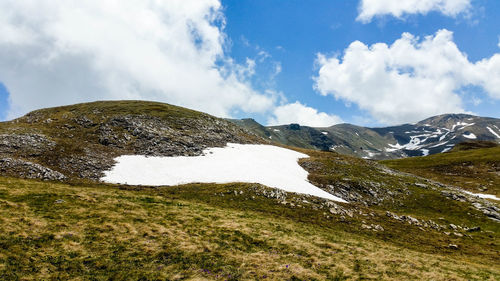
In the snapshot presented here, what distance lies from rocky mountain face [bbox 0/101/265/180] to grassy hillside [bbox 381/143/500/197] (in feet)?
269

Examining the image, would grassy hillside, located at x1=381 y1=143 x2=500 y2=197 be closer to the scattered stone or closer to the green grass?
the green grass

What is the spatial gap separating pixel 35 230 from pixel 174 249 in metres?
11.5

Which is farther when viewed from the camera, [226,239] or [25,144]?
[25,144]

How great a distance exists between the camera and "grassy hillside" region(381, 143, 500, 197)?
8039 centimetres

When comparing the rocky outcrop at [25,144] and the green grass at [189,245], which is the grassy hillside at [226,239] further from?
the rocky outcrop at [25,144]

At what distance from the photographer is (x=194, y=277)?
51.9ft

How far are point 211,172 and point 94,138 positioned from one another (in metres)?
42.9

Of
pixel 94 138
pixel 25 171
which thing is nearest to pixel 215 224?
pixel 25 171

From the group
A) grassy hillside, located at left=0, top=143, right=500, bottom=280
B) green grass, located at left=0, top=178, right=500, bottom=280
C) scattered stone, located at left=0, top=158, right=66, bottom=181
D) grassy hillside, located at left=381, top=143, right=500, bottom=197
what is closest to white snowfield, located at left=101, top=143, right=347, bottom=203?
grassy hillside, located at left=0, top=143, right=500, bottom=280

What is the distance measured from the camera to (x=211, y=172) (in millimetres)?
51969

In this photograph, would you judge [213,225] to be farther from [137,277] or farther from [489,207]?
[489,207]

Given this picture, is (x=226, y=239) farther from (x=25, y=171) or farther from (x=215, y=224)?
(x=25, y=171)

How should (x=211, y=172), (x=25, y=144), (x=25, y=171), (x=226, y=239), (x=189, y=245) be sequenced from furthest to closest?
1. (x=211, y=172)
2. (x=25, y=144)
3. (x=25, y=171)
4. (x=226, y=239)
5. (x=189, y=245)

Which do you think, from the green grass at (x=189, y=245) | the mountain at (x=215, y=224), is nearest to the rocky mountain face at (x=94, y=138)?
the mountain at (x=215, y=224)
